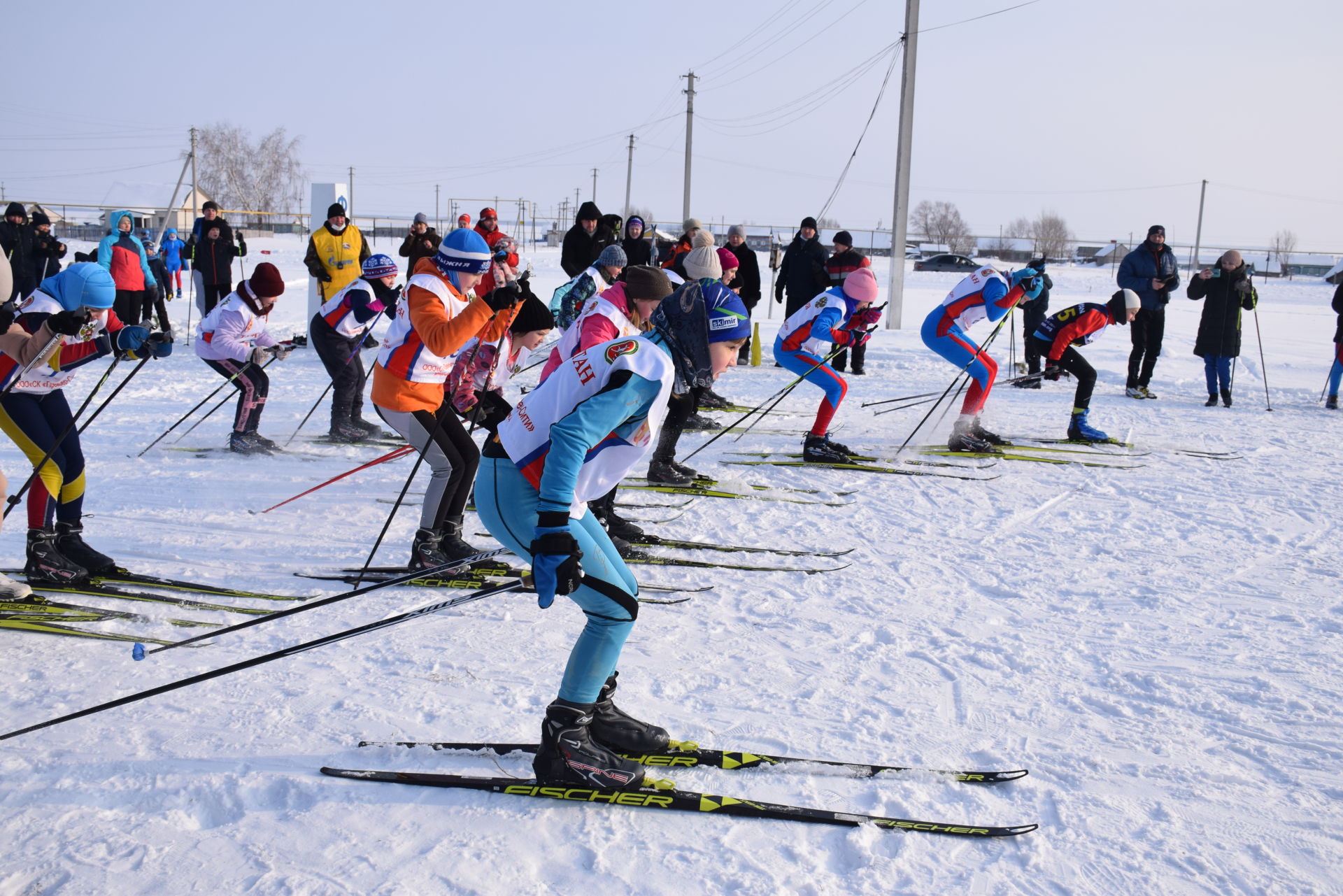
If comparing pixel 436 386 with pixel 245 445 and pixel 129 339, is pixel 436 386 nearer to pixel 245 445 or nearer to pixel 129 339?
pixel 129 339

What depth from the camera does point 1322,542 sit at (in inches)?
216

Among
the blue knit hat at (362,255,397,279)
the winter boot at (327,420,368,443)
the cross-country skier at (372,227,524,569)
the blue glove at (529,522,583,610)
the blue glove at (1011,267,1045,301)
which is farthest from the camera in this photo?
the blue glove at (1011,267,1045,301)

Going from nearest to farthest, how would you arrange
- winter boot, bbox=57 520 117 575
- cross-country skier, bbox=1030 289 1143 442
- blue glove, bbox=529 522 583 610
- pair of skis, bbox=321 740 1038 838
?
blue glove, bbox=529 522 583 610 → pair of skis, bbox=321 740 1038 838 → winter boot, bbox=57 520 117 575 → cross-country skier, bbox=1030 289 1143 442

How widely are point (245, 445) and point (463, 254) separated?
11.2ft

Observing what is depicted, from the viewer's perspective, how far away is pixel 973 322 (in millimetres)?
7812

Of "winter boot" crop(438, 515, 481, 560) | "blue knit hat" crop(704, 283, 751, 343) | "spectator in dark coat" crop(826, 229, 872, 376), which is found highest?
"spectator in dark coat" crop(826, 229, 872, 376)

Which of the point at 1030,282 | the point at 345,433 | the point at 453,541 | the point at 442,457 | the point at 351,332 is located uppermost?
the point at 1030,282

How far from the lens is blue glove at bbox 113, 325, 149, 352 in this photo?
4.04 meters

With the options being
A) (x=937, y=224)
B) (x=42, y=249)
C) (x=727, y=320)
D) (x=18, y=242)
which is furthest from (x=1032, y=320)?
(x=937, y=224)

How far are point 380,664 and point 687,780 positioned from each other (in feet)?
4.57

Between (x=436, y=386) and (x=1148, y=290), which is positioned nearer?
(x=436, y=386)

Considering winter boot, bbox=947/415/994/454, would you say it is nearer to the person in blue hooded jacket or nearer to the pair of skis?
the pair of skis

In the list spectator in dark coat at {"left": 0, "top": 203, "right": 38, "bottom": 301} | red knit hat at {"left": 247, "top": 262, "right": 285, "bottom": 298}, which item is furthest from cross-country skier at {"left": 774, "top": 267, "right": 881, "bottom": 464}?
spectator in dark coat at {"left": 0, "top": 203, "right": 38, "bottom": 301}

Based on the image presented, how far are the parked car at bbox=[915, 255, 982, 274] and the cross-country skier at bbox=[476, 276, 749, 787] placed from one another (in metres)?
35.6
